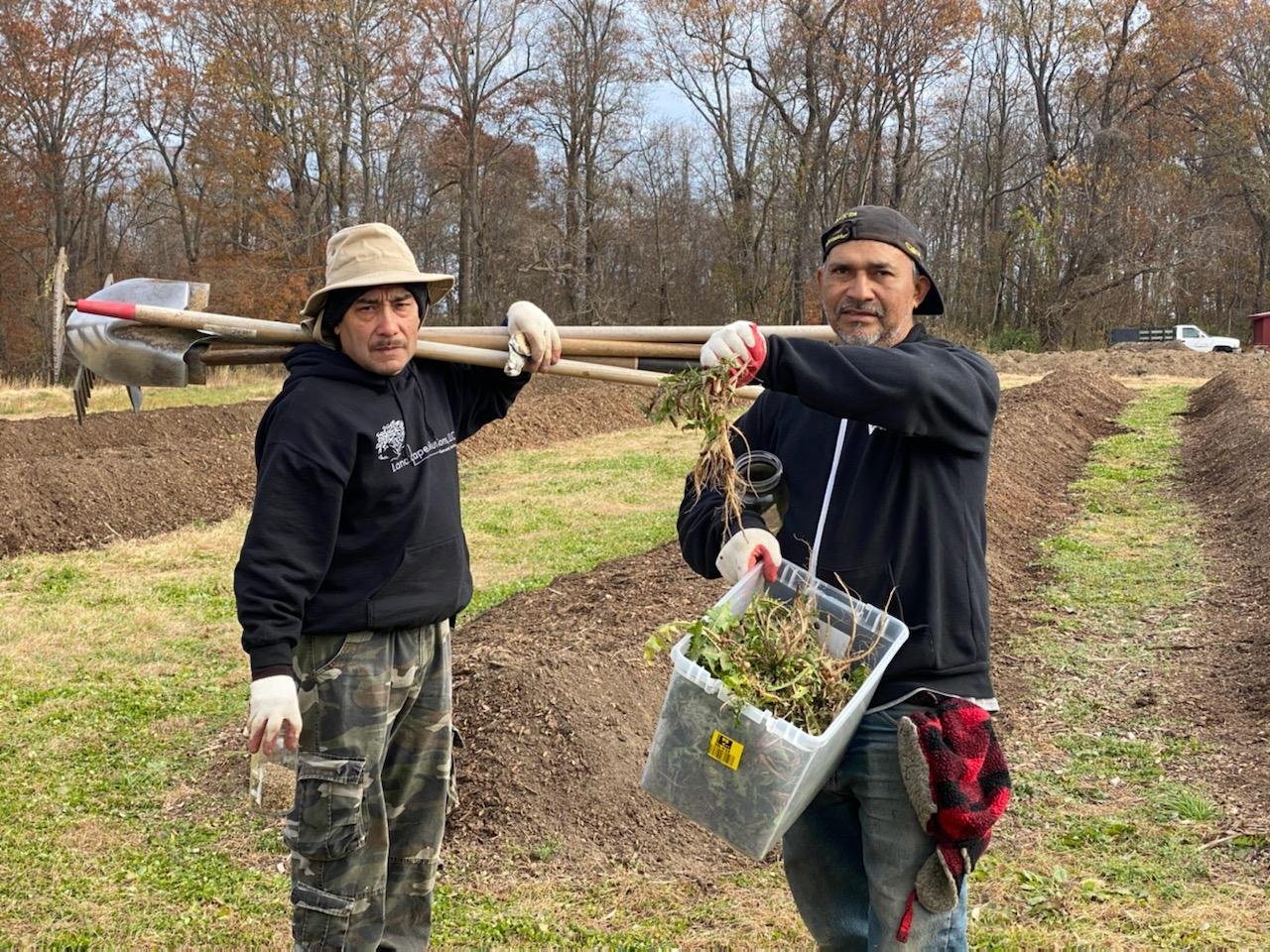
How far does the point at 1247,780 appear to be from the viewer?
4766 millimetres

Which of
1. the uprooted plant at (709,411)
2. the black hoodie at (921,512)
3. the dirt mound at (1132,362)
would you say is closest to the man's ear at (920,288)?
the black hoodie at (921,512)

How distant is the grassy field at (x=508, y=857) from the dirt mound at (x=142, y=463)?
157cm

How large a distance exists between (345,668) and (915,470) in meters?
1.47

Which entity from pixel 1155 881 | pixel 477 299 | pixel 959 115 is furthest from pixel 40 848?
pixel 959 115

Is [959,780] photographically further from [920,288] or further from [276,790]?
[276,790]

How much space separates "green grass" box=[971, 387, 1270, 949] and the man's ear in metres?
2.22

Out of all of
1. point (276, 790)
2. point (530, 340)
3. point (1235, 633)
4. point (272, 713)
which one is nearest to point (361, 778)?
point (272, 713)

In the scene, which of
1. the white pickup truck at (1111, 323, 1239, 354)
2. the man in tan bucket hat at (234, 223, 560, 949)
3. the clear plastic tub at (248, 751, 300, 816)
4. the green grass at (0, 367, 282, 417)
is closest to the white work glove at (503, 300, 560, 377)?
the man in tan bucket hat at (234, 223, 560, 949)

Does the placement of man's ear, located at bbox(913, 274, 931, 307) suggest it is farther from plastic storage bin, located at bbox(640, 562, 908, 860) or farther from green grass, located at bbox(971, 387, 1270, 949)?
green grass, located at bbox(971, 387, 1270, 949)

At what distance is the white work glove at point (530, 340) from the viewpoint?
3076 millimetres

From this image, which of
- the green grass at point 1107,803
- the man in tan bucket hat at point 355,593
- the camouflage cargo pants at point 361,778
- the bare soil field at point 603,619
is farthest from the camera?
the bare soil field at point 603,619

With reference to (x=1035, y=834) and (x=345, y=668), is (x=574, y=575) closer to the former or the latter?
(x=1035, y=834)

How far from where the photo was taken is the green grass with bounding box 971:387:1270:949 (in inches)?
147

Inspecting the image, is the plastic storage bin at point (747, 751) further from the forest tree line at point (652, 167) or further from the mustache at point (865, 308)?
the forest tree line at point (652, 167)
